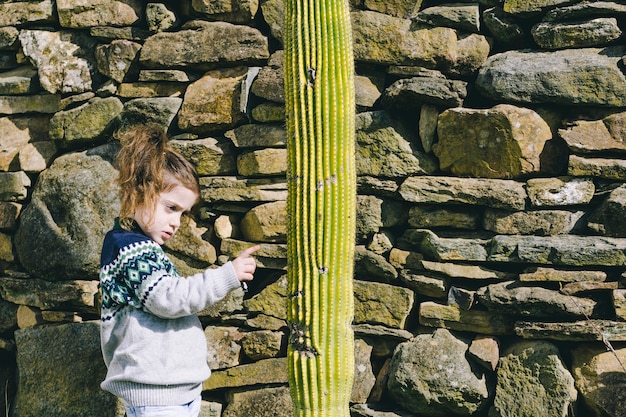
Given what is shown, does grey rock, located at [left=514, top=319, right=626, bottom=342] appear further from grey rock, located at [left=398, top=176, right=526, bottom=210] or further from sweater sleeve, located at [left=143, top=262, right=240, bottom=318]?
sweater sleeve, located at [left=143, top=262, right=240, bottom=318]

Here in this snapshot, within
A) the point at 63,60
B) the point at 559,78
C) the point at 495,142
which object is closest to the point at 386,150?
the point at 495,142

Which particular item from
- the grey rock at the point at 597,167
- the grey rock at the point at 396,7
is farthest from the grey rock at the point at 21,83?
the grey rock at the point at 597,167

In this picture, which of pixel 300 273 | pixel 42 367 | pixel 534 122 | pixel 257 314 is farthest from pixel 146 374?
pixel 534 122

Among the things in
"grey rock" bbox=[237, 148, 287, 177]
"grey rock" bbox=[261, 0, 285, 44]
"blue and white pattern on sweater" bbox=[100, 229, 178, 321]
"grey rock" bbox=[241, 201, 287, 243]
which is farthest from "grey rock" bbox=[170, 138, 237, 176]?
"blue and white pattern on sweater" bbox=[100, 229, 178, 321]

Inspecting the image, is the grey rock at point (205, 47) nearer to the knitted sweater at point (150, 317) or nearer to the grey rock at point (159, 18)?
the grey rock at point (159, 18)

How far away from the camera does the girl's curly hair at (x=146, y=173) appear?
327 cm

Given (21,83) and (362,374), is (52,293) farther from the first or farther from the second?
(362,374)

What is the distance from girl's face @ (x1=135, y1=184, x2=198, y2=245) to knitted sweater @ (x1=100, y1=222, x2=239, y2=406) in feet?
0.21

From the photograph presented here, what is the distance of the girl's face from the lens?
3.26m

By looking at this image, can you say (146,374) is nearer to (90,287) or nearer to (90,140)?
(90,287)

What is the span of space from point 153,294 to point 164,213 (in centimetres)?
40

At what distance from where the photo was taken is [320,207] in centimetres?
322

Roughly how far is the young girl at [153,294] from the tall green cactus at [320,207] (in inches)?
10.7

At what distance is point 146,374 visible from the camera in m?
3.13
